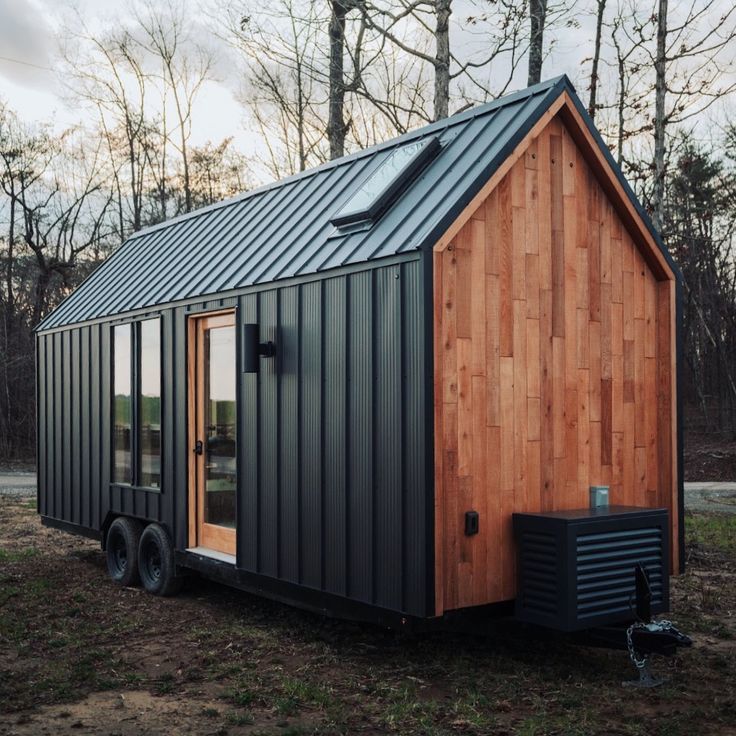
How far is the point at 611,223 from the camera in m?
6.58

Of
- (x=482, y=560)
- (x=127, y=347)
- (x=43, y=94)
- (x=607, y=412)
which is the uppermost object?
(x=43, y=94)

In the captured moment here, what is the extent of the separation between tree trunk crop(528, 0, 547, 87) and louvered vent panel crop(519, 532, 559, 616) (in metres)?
10.2

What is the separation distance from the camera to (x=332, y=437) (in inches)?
241

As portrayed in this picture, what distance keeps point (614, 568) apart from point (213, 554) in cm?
343

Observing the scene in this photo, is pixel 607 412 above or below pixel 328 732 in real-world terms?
above

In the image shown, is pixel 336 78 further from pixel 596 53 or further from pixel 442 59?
pixel 596 53

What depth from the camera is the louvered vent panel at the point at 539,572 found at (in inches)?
212

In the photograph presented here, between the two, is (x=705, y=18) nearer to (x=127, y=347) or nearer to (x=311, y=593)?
(x=127, y=347)

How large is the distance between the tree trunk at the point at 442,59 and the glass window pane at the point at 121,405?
6828 mm

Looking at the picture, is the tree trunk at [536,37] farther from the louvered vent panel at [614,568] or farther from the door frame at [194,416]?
the louvered vent panel at [614,568]

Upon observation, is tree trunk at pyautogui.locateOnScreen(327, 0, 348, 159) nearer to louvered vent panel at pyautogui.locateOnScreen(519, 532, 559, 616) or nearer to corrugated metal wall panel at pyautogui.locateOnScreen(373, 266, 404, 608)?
corrugated metal wall panel at pyautogui.locateOnScreen(373, 266, 404, 608)

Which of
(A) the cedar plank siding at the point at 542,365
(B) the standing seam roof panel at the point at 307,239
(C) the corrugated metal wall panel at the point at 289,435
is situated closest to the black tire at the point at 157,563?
(C) the corrugated metal wall panel at the point at 289,435

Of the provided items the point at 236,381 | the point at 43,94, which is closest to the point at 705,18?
the point at 236,381

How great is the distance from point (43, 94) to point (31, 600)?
2173 cm
